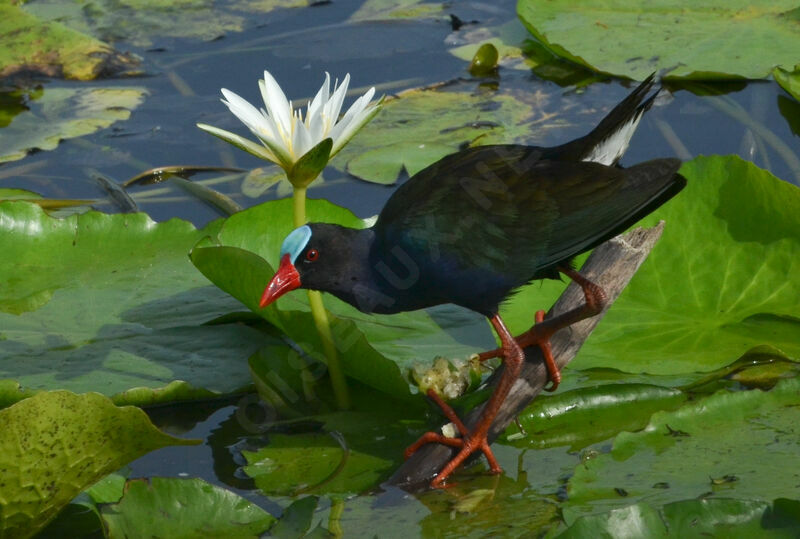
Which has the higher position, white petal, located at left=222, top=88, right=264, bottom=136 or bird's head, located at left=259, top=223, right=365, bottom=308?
white petal, located at left=222, top=88, right=264, bottom=136

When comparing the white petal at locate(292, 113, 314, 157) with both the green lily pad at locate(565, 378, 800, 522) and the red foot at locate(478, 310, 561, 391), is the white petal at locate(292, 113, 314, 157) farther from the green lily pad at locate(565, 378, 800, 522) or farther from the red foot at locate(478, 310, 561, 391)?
the green lily pad at locate(565, 378, 800, 522)

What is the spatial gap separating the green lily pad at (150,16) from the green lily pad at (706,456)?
2945 mm

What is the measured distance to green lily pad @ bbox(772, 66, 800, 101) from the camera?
3324 mm

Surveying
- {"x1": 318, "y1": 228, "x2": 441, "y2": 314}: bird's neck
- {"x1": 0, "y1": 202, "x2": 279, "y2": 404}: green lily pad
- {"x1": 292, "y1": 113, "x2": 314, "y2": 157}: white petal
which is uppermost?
{"x1": 292, "y1": 113, "x2": 314, "y2": 157}: white petal

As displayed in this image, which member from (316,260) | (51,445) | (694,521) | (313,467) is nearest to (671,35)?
(316,260)

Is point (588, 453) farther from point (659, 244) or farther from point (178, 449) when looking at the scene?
point (178, 449)

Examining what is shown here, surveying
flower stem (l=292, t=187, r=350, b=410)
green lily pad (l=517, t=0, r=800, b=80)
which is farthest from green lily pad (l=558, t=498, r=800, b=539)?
green lily pad (l=517, t=0, r=800, b=80)

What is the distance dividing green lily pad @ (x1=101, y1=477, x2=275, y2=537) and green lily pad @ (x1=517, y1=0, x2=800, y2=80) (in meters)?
2.23


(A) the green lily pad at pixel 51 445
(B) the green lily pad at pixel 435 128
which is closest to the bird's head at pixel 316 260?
(A) the green lily pad at pixel 51 445

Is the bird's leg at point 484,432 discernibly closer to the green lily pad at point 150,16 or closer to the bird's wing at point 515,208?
the bird's wing at point 515,208

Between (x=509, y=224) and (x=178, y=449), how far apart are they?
87 cm

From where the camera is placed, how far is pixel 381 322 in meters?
2.54

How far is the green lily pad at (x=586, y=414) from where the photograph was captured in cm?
222

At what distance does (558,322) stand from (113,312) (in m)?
1.05
